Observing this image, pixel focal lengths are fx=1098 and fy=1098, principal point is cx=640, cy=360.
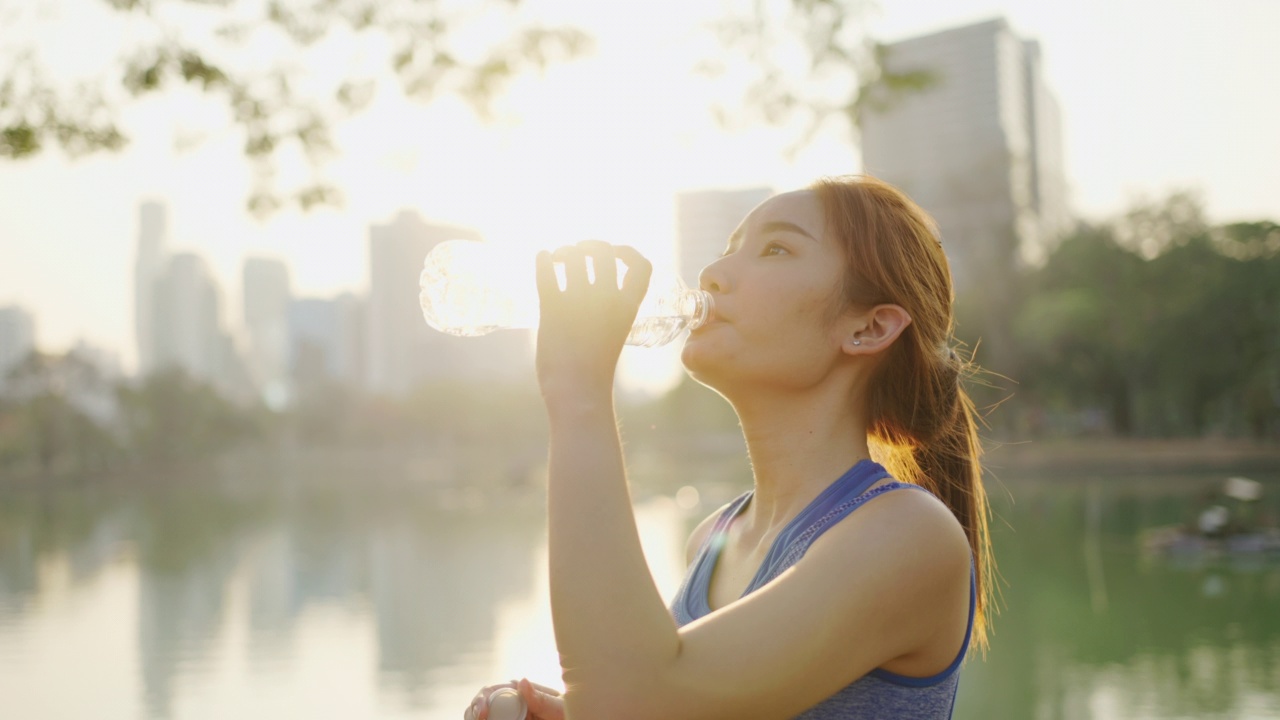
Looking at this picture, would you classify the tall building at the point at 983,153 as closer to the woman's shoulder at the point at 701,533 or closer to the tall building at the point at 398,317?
the woman's shoulder at the point at 701,533

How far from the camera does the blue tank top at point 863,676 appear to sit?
109cm

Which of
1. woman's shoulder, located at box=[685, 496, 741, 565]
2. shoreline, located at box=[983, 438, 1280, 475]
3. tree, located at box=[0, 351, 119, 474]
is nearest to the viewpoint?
woman's shoulder, located at box=[685, 496, 741, 565]

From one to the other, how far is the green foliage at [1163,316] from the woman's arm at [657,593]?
104 feet

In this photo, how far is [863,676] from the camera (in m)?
1.08

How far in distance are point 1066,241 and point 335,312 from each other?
100724 mm

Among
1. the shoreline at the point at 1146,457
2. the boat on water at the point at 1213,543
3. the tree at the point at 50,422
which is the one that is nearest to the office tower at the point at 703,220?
the boat on water at the point at 1213,543

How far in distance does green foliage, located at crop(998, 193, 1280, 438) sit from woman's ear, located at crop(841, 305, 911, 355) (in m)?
31.4

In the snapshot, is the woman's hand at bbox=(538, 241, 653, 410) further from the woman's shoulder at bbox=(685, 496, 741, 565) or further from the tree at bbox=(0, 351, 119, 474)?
the tree at bbox=(0, 351, 119, 474)

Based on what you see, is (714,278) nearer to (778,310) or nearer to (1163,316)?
(778,310)

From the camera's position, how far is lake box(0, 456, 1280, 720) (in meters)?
8.14

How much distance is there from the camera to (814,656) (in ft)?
3.22

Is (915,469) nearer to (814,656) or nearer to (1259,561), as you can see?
(814,656)

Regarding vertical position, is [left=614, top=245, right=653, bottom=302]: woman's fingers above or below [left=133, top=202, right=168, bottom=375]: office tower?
below

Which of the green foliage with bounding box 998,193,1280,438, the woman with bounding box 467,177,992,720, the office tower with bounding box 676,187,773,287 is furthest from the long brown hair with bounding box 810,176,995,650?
the green foliage with bounding box 998,193,1280,438
